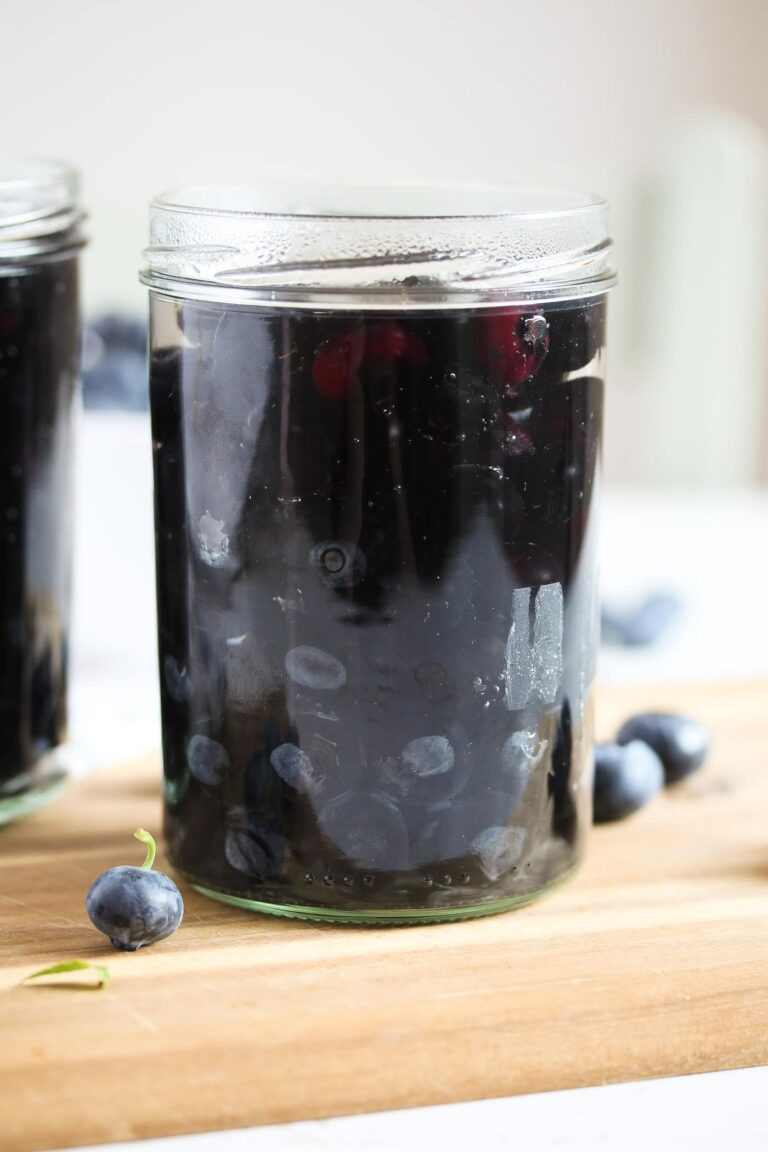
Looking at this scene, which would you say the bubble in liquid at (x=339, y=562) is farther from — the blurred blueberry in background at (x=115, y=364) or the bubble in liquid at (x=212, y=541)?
the blurred blueberry in background at (x=115, y=364)

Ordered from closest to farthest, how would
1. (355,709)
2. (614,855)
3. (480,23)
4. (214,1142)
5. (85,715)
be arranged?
(214,1142) < (355,709) < (614,855) < (85,715) < (480,23)

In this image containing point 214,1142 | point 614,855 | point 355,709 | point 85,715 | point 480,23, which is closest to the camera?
point 214,1142

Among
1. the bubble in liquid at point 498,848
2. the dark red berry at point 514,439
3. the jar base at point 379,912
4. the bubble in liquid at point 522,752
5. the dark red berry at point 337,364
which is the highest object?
the dark red berry at point 337,364

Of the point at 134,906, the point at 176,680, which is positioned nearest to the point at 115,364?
the point at 176,680

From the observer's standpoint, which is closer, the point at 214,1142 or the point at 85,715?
the point at 214,1142

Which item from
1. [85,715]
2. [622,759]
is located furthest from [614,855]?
[85,715]

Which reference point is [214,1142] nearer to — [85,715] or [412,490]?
[412,490]

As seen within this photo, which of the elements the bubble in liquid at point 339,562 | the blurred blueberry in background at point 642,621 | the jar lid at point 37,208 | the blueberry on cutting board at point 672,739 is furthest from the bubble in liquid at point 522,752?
the blurred blueberry in background at point 642,621

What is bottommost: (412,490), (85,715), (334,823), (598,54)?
(85,715)
